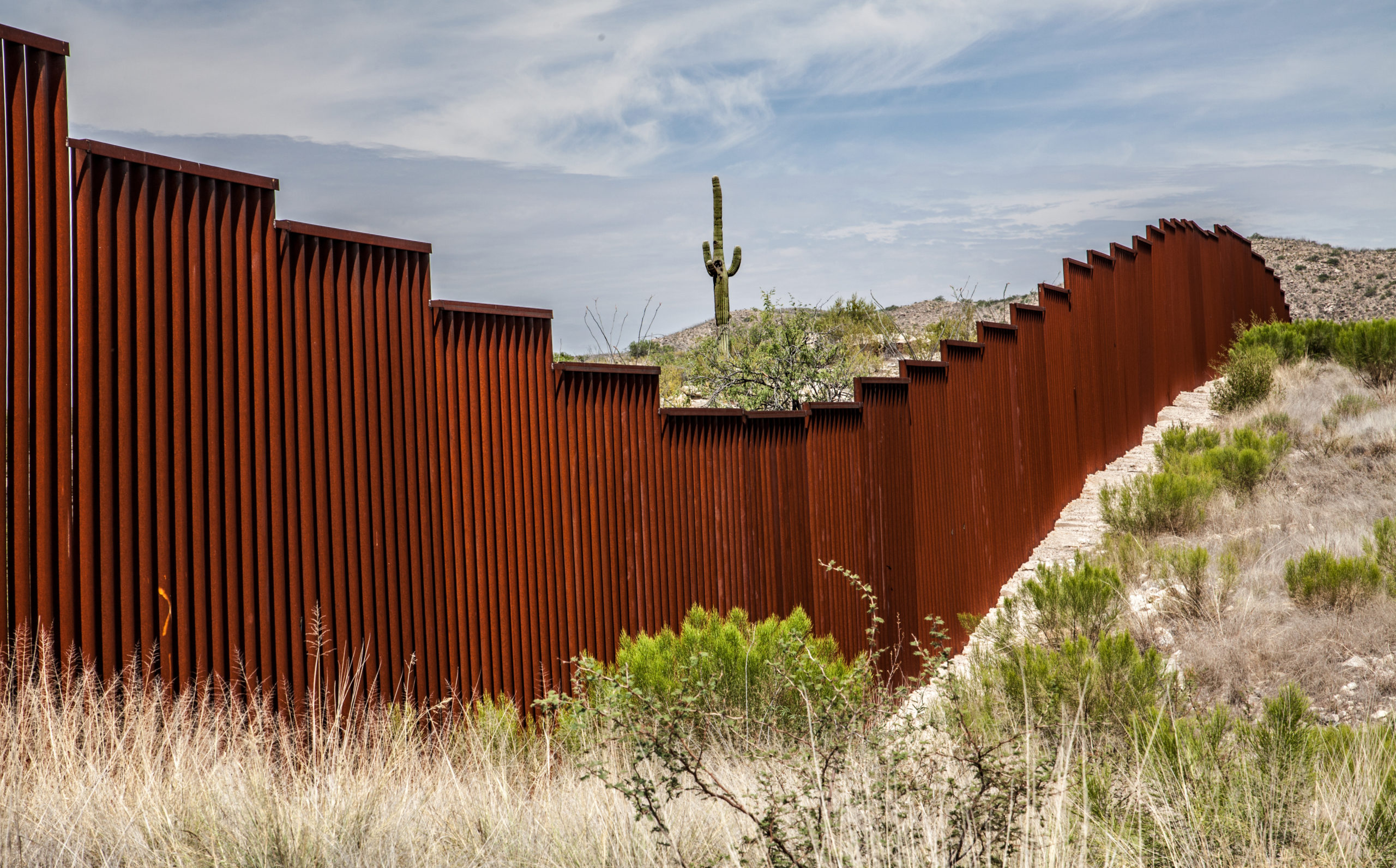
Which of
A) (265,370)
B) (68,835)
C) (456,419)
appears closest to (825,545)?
(456,419)

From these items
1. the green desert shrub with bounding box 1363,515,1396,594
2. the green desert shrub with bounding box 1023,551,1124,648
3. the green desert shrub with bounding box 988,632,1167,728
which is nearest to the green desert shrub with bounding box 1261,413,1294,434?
the green desert shrub with bounding box 1363,515,1396,594

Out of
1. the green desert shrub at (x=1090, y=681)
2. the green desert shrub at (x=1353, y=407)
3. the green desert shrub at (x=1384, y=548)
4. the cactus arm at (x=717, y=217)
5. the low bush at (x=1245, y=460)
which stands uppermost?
the cactus arm at (x=717, y=217)

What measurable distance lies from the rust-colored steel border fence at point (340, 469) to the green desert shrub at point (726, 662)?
46 cm

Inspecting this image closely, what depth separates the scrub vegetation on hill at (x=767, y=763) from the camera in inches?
146

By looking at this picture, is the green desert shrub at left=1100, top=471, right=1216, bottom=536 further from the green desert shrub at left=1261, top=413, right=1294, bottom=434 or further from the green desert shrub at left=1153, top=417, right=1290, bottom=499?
the green desert shrub at left=1261, top=413, right=1294, bottom=434

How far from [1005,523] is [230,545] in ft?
29.6

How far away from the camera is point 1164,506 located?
38.7 feet

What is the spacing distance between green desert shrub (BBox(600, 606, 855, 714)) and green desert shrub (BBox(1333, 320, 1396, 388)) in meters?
14.7

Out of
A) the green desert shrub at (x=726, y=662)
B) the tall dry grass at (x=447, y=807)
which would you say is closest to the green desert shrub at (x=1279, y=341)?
the green desert shrub at (x=726, y=662)

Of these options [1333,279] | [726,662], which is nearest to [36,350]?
[726,662]

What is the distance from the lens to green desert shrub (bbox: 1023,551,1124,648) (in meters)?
8.79

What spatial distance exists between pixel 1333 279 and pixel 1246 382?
4684cm

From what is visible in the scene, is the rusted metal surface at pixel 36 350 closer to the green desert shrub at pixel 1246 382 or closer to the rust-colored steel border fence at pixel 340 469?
the rust-colored steel border fence at pixel 340 469

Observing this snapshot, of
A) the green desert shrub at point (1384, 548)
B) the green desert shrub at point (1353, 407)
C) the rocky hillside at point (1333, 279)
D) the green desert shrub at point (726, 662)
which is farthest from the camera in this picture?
the rocky hillside at point (1333, 279)
